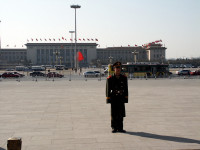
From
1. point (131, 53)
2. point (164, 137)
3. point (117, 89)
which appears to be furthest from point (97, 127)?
point (131, 53)

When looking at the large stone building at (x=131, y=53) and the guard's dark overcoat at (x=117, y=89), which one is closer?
the guard's dark overcoat at (x=117, y=89)

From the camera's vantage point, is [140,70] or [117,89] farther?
[140,70]

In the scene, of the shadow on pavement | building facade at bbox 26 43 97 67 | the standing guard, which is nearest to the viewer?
the shadow on pavement

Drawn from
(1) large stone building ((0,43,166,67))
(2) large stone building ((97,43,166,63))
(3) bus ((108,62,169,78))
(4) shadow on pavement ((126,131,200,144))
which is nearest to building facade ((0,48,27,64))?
(1) large stone building ((0,43,166,67))

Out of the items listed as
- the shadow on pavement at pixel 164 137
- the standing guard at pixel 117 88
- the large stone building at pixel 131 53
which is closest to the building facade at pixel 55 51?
the large stone building at pixel 131 53

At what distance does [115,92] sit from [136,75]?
34320 millimetres

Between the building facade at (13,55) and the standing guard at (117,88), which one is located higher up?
the building facade at (13,55)

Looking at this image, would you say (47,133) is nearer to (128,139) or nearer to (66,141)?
(66,141)

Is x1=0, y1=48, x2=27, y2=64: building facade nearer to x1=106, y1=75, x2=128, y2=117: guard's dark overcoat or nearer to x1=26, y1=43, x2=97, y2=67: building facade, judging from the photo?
x1=26, y1=43, x2=97, y2=67: building facade

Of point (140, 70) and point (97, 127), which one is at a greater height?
point (140, 70)

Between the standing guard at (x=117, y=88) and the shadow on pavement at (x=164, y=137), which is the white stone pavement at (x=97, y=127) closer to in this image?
the shadow on pavement at (x=164, y=137)

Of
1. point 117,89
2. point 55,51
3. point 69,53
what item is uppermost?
point 55,51

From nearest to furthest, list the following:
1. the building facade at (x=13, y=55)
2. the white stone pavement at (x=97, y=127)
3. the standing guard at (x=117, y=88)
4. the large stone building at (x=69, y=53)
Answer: the white stone pavement at (x=97, y=127), the standing guard at (x=117, y=88), the large stone building at (x=69, y=53), the building facade at (x=13, y=55)

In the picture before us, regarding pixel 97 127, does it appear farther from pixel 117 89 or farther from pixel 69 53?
pixel 69 53
